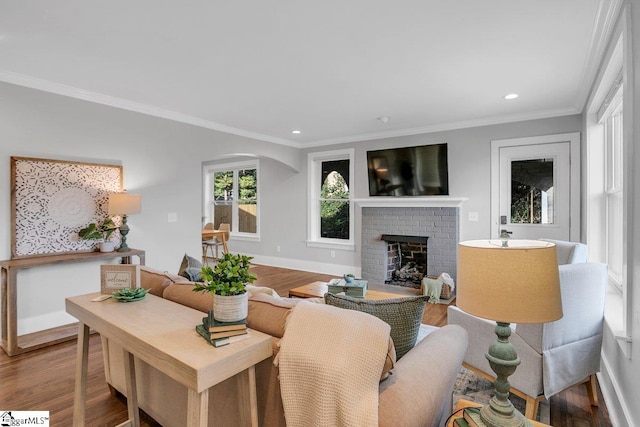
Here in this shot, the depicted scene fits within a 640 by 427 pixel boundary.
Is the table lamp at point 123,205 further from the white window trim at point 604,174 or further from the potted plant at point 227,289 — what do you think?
the white window trim at point 604,174

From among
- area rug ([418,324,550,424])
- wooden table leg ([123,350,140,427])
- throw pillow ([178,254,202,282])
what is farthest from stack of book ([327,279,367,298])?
wooden table leg ([123,350,140,427])

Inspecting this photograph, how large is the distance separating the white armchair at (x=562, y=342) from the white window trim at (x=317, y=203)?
12.6 feet

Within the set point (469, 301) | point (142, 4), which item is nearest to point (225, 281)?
point (469, 301)

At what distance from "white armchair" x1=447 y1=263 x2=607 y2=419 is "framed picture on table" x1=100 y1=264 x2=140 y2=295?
6.06 feet

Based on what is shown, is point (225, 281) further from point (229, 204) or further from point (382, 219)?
point (229, 204)

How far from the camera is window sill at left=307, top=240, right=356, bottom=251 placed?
5841mm

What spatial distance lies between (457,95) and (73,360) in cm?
436

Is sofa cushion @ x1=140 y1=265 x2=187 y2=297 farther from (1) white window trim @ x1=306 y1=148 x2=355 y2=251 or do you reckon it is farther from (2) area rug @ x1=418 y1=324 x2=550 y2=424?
(1) white window trim @ x1=306 y1=148 x2=355 y2=251

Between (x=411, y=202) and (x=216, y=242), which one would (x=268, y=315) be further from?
(x=216, y=242)

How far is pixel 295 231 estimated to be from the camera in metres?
6.49

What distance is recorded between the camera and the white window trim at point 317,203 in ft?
19.2

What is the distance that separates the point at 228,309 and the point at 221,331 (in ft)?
0.28

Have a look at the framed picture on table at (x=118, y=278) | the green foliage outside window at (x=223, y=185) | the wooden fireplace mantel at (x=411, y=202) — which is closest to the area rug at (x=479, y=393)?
the framed picture on table at (x=118, y=278)

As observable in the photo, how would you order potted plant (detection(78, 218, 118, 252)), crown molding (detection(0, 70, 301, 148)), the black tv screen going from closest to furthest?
1. crown molding (detection(0, 70, 301, 148))
2. potted plant (detection(78, 218, 118, 252))
3. the black tv screen
